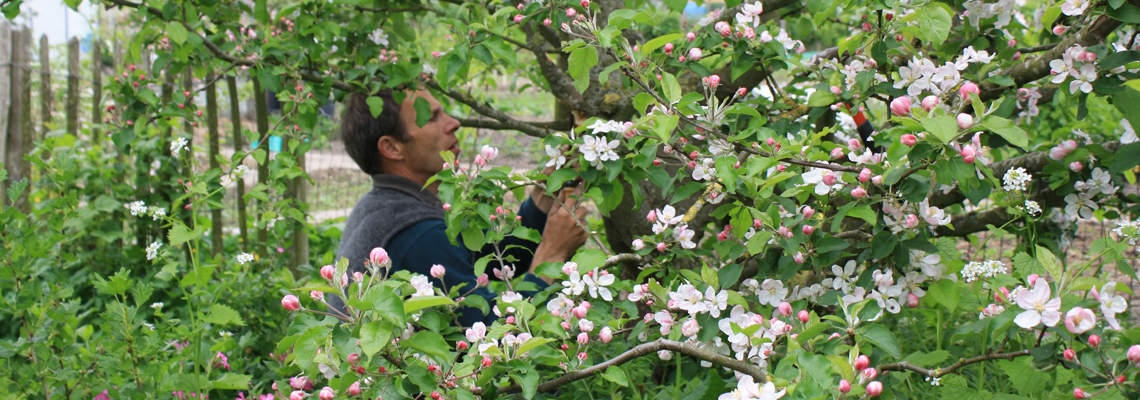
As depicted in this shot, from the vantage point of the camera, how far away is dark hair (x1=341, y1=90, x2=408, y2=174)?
2.43 metres

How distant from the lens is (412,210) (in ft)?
7.29

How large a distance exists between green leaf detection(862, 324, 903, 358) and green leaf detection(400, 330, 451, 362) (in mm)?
596

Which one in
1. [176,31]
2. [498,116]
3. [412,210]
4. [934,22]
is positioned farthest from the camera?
[498,116]

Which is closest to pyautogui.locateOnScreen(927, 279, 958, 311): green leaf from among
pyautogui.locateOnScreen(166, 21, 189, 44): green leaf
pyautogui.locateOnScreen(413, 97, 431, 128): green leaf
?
pyautogui.locateOnScreen(413, 97, 431, 128): green leaf

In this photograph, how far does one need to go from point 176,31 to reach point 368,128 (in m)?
0.64

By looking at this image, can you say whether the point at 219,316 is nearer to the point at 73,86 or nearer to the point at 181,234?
the point at 181,234

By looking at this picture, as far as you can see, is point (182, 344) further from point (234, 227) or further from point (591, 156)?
point (234, 227)

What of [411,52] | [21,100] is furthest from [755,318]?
[21,100]

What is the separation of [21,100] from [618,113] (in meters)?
3.20

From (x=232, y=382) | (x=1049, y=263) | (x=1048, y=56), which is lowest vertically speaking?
(x=232, y=382)

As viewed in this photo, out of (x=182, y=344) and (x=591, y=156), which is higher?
(x=591, y=156)

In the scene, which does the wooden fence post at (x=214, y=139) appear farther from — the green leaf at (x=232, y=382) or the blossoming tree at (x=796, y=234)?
the green leaf at (x=232, y=382)

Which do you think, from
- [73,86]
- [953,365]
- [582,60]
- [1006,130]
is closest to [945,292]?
[953,365]

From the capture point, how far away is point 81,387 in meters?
1.77
